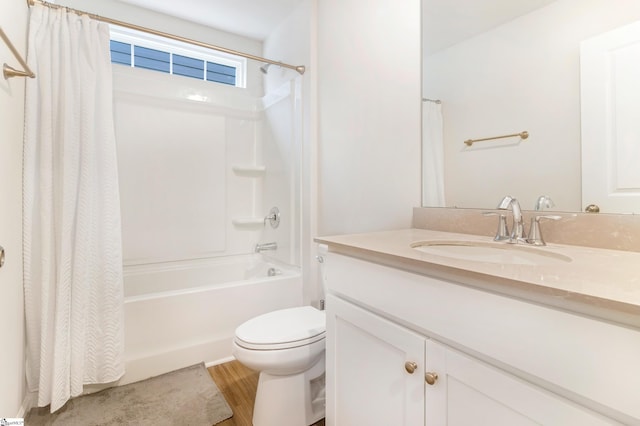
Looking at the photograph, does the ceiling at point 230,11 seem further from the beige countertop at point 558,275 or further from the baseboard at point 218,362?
the baseboard at point 218,362

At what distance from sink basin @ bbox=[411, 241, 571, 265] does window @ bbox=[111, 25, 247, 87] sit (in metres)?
2.53

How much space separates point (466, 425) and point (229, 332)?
163 centimetres

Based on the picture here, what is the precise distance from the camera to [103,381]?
157 cm

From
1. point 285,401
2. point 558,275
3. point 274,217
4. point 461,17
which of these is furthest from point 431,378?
point 274,217

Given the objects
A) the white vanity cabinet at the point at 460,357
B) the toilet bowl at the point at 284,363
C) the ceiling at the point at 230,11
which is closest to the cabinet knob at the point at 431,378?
the white vanity cabinet at the point at 460,357

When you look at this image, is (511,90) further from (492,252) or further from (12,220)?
(12,220)

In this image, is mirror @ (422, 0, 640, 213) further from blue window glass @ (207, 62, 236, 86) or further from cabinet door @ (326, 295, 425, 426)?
blue window glass @ (207, 62, 236, 86)

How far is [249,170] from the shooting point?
2.76m

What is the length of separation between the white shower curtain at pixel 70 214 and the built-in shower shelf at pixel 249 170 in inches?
45.7

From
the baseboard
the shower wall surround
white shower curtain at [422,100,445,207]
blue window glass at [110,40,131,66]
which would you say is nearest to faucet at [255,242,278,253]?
the shower wall surround

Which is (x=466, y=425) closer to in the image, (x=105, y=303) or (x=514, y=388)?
(x=514, y=388)

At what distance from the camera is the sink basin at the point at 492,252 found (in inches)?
34.9

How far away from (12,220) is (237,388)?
4.36 feet

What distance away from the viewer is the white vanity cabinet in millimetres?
488
